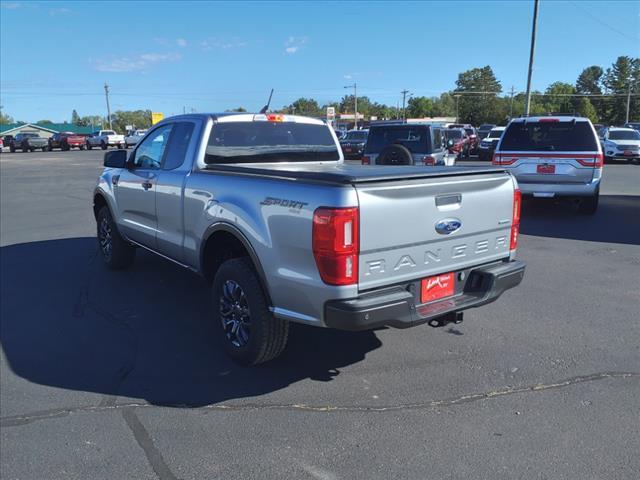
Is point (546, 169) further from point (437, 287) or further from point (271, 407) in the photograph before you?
point (271, 407)

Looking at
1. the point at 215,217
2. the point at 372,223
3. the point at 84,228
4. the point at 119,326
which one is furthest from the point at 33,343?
the point at 84,228

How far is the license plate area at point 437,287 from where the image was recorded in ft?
12.1

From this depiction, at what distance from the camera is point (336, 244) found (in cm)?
322

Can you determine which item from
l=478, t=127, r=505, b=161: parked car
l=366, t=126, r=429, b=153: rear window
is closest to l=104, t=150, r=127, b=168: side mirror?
l=366, t=126, r=429, b=153: rear window

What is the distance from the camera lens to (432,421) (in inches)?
134

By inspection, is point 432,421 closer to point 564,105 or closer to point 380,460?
point 380,460

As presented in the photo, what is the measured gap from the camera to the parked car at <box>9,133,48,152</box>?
46781mm

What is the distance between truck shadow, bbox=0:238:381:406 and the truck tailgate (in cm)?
112

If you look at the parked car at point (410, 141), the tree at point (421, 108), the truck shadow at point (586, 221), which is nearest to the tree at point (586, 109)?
the tree at point (421, 108)

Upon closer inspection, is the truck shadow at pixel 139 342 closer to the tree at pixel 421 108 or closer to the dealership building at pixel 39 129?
the dealership building at pixel 39 129

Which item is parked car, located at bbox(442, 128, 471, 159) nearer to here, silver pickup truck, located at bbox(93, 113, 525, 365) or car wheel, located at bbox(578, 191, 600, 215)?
car wheel, located at bbox(578, 191, 600, 215)

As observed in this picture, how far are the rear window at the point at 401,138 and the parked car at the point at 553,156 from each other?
250 centimetres

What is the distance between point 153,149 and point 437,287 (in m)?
3.46

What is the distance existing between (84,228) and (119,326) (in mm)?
5660
